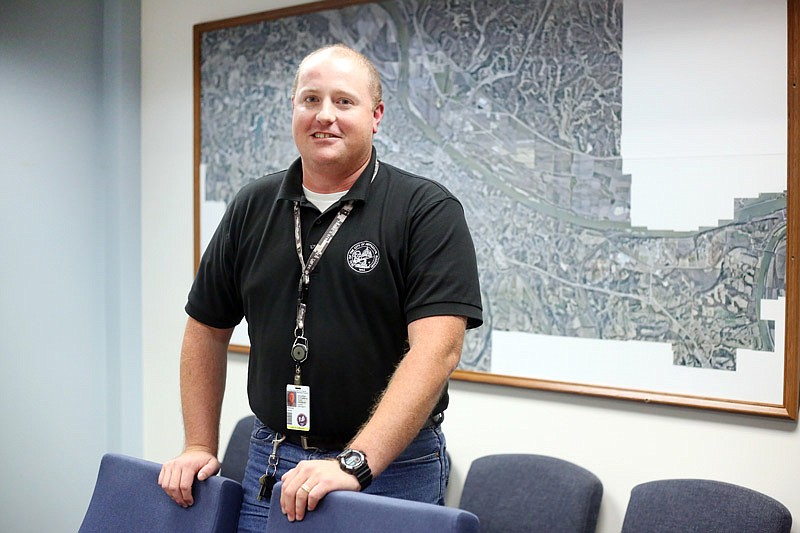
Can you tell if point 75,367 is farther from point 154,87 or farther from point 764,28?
point 764,28

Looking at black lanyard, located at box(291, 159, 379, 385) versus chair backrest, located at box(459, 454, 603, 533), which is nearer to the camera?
black lanyard, located at box(291, 159, 379, 385)

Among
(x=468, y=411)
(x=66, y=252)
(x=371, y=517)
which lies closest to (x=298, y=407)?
(x=371, y=517)

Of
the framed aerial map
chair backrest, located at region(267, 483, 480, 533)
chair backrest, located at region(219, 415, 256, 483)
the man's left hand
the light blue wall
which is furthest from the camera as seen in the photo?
the light blue wall

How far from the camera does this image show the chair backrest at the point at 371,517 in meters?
1.30

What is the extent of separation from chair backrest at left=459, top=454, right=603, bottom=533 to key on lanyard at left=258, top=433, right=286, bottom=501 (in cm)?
115

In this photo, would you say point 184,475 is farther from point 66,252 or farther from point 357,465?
point 66,252

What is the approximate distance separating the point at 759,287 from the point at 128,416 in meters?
2.88

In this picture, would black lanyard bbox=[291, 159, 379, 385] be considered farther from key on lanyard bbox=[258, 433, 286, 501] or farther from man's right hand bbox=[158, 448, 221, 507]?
man's right hand bbox=[158, 448, 221, 507]

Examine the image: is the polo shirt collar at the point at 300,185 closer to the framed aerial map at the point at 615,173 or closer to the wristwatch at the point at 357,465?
the wristwatch at the point at 357,465

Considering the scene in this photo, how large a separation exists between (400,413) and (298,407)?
0.98ft

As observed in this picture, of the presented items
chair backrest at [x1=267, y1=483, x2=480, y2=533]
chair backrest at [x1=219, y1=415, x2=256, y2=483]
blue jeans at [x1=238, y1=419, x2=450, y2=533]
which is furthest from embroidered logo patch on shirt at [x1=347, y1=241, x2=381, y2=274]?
chair backrest at [x1=219, y1=415, x2=256, y2=483]

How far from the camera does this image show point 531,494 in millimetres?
2713

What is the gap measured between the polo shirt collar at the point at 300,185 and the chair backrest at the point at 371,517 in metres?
0.64

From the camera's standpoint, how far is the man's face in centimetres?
178
